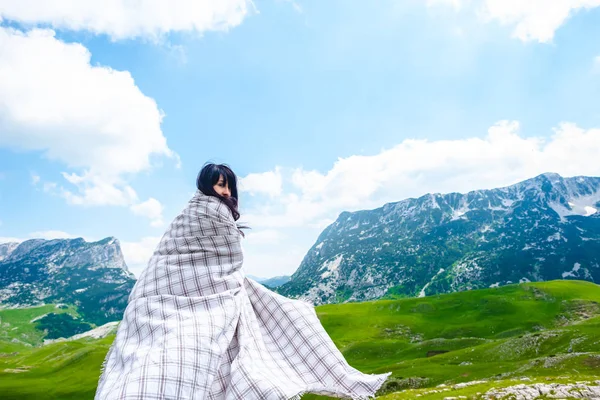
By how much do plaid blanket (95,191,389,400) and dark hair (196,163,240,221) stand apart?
0.60 feet

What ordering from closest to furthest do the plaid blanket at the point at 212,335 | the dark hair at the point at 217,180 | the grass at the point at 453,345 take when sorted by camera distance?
the plaid blanket at the point at 212,335, the dark hair at the point at 217,180, the grass at the point at 453,345

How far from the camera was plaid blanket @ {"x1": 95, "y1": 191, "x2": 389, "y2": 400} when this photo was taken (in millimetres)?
4398

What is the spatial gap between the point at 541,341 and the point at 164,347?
2513 inches

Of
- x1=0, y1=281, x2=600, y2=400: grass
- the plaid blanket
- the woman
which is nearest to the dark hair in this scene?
the woman

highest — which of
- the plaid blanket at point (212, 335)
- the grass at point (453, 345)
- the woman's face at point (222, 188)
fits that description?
the woman's face at point (222, 188)

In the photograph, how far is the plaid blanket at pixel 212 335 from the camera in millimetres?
4398

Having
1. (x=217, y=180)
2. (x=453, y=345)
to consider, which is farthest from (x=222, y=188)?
(x=453, y=345)

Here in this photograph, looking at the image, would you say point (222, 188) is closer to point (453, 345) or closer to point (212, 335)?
point (212, 335)

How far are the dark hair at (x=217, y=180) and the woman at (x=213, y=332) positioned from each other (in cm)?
2

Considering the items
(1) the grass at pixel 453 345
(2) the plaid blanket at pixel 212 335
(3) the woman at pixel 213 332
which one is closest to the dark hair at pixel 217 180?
(3) the woman at pixel 213 332

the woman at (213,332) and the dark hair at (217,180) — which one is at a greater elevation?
the dark hair at (217,180)

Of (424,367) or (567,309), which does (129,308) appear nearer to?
(424,367)

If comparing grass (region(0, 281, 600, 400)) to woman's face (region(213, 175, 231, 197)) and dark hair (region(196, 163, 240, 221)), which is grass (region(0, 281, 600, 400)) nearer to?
dark hair (region(196, 163, 240, 221))

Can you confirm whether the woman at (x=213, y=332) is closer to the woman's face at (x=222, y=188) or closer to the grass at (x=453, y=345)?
the woman's face at (x=222, y=188)
